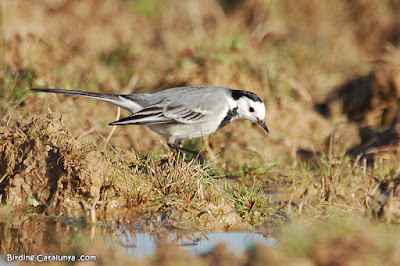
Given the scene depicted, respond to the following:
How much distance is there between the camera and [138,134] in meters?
7.88

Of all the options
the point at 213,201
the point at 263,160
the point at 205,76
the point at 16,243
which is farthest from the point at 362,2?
the point at 16,243

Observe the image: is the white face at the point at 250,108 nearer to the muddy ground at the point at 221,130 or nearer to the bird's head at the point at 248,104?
the bird's head at the point at 248,104

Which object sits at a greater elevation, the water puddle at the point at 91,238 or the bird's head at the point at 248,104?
the bird's head at the point at 248,104

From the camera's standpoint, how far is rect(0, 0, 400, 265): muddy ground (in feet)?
17.8

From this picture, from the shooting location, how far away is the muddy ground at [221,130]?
5.43m

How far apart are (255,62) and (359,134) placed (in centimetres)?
202

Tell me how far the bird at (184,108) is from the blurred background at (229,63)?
14.4 inches

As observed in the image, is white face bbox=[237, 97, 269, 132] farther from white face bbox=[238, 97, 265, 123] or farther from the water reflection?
the water reflection

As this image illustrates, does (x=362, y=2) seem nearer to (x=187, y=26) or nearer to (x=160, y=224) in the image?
(x=187, y=26)

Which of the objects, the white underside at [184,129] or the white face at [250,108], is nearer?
the white underside at [184,129]

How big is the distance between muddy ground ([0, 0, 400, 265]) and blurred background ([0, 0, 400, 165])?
3 cm

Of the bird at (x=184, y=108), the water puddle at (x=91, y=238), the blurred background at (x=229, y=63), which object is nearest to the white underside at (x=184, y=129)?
the bird at (x=184, y=108)

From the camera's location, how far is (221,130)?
8.27 meters

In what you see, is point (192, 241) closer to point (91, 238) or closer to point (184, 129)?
point (91, 238)
